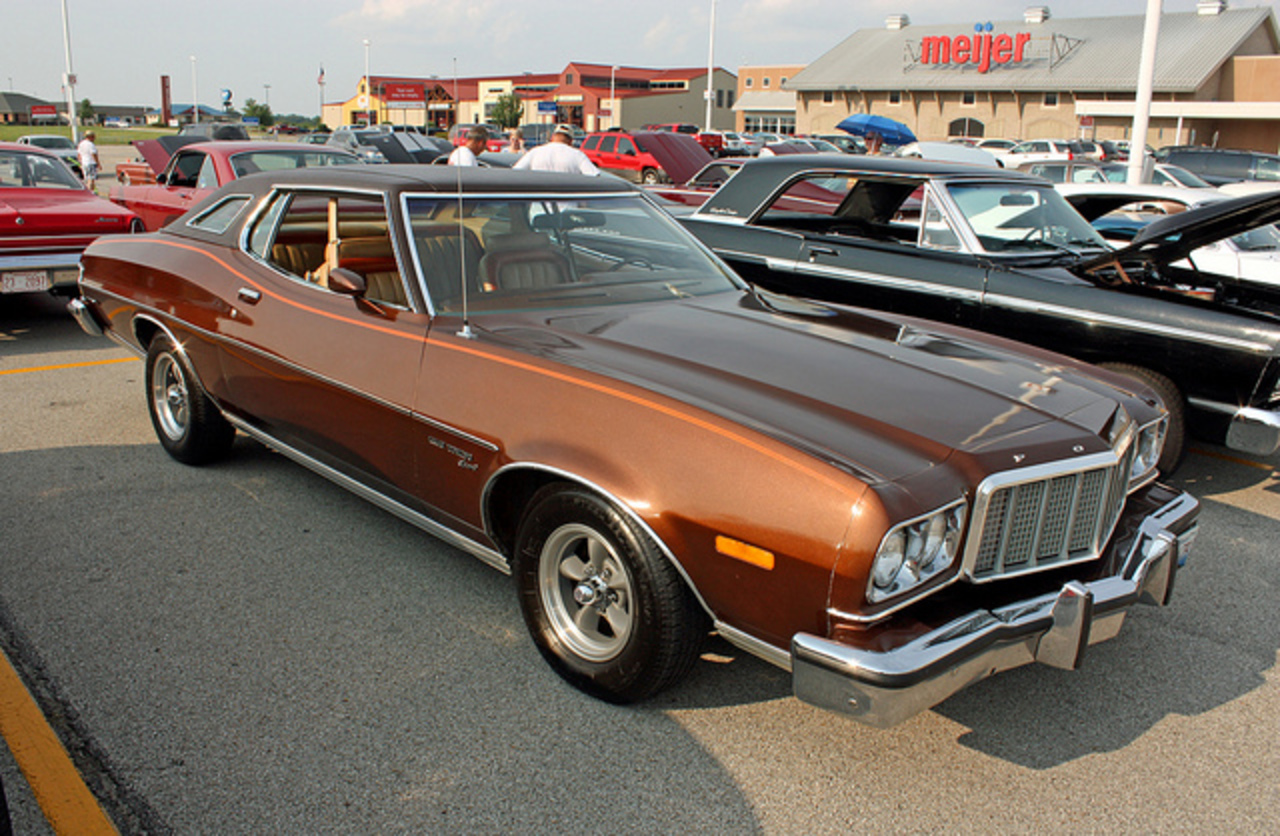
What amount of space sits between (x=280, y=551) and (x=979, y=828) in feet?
9.29

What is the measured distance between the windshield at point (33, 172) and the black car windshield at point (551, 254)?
702 cm

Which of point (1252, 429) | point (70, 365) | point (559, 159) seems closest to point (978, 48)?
point (559, 159)

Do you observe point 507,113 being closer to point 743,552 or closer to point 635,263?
point 635,263

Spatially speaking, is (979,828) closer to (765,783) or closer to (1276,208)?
(765,783)

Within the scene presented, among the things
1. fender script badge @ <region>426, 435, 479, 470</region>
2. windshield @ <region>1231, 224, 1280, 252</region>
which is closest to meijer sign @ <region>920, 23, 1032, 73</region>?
windshield @ <region>1231, 224, 1280, 252</region>

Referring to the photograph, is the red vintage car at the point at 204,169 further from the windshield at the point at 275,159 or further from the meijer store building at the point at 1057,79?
the meijer store building at the point at 1057,79

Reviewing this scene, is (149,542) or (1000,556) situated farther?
(149,542)

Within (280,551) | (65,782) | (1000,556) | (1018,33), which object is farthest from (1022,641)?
(1018,33)

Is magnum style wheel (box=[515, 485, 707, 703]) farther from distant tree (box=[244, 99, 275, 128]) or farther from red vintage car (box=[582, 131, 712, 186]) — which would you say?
distant tree (box=[244, 99, 275, 128])

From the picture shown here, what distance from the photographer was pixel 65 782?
259 centimetres

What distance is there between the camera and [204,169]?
9719 millimetres

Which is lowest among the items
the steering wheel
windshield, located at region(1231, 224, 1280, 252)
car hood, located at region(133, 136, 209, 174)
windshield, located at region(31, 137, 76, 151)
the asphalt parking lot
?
the asphalt parking lot

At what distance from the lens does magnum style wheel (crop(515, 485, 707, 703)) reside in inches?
107

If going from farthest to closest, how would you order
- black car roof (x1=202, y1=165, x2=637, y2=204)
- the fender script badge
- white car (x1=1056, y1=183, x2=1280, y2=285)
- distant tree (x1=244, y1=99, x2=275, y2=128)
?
distant tree (x1=244, y1=99, x2=275, y2=128), white car (x1=1056, y1=183, x2=1280, y2=285), black car roof (x1=202, y1=165, x2=637, y2=204), the fender script badge
